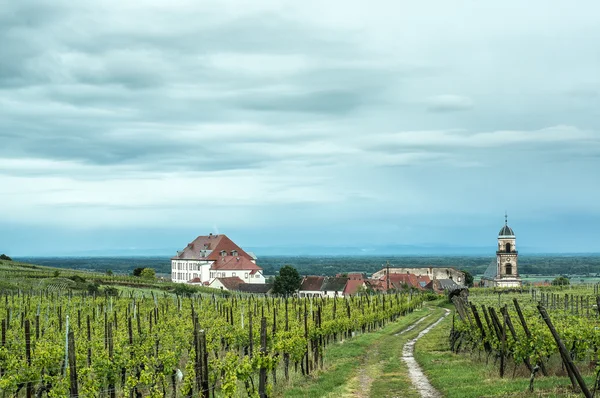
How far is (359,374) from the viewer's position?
24.8m

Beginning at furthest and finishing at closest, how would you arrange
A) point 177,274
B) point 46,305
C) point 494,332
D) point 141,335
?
point 177,274
point 46,305
point 141,335
point 494,332

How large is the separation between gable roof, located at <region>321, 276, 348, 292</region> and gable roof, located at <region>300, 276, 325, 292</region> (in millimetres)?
965

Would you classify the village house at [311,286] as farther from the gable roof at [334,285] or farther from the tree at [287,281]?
the tree at [287,281]

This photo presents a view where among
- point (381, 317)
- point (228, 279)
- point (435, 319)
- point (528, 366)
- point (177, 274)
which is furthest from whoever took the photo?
point (177, 274)

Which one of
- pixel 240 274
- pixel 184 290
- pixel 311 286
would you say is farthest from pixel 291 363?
pixel 240 274

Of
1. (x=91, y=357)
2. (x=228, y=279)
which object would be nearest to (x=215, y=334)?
(x=91, y=357)

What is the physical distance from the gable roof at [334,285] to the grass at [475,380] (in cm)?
9331

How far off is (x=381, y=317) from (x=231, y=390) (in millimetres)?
33648

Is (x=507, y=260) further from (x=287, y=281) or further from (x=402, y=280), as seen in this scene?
(x=287, y=281)

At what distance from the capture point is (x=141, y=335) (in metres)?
27.6

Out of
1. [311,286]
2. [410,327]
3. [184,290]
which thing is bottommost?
[311,286]

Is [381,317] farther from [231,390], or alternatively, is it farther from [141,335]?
[231,390]

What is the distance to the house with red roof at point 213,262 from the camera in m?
136

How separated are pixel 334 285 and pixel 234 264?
22975 millimetres
